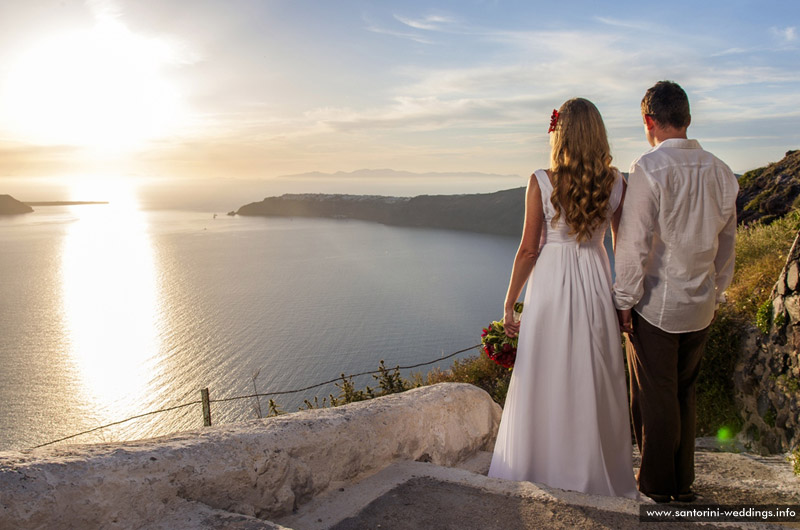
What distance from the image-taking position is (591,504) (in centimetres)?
219

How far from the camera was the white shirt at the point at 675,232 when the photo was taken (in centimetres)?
228

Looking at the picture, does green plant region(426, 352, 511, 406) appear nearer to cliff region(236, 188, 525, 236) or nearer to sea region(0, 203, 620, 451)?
sea region(0, 203, 620, 451)

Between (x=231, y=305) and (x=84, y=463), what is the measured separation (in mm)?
28745

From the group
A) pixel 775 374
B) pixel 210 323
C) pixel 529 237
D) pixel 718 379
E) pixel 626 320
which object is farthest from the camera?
pixel 210 323

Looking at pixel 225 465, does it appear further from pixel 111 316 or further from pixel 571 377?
pixel 111 316

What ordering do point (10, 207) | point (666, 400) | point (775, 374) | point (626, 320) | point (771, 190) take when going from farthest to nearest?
point (10, 207) → point (771, 190) → point (775, 374) → point (626, 320) → point (666, 400)

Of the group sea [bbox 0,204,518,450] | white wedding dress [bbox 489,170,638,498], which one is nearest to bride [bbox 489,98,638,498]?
white wedding dress [bbox 489,170,638,498]

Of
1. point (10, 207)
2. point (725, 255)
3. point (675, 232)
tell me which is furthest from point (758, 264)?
point (10, 207)

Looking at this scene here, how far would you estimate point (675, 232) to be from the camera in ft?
7.63

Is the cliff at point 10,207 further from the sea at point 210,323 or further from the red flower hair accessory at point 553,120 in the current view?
the red flower hair accessory at point 553,120

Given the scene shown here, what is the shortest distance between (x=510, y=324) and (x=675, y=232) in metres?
0.99

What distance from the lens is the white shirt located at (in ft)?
7.47

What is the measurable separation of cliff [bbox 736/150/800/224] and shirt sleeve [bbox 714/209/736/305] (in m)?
8.01

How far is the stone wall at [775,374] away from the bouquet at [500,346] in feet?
5.88
